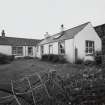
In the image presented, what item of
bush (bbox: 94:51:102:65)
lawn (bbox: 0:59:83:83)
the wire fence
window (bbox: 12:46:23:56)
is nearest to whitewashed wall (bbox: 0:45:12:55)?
window (bbox: 12:46:23:56)

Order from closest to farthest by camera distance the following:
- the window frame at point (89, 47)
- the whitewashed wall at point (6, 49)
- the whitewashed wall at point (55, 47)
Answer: the window frame at point (89, 47) → the whitewashed wall at point (55, 47) → the whitewashed wall at point (6, 49)

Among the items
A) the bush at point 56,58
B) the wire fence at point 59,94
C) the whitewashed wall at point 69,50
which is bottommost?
the wire fence at point 59,94

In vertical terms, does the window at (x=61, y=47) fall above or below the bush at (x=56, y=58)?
above

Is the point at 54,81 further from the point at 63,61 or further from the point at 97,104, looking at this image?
the point at 63,61

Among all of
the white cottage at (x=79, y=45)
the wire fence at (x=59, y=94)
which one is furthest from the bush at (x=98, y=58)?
the wire fence at (x=59, y=94)

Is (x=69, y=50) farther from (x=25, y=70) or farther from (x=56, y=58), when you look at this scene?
(x=25, y=70)

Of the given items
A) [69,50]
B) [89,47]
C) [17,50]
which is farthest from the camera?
[17,50]

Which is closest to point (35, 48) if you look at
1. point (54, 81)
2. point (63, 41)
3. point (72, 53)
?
point (63, 41)

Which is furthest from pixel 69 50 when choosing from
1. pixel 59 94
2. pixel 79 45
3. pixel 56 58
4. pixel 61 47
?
pixel 59 94

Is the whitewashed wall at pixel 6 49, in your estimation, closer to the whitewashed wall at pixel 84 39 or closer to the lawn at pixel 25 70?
the lawn at pixel 25 70

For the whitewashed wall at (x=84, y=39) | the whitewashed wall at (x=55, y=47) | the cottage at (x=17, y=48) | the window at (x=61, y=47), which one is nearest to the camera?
the whitewashed wall at (x=84, y=39)

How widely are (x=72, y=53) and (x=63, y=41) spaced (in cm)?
252

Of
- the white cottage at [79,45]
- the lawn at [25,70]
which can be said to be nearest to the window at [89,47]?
the white cottage at [79,45]

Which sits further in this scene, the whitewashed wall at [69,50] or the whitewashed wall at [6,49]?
the whitewashed wall at [6,49]
